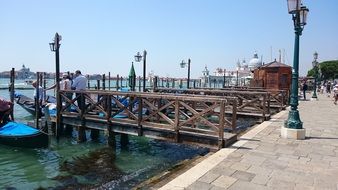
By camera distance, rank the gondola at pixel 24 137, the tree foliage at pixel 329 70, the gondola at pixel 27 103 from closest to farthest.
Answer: the gondola at pixel 24 137, the gondola at pixel 27 103, the tree foliage at pixel 329 70

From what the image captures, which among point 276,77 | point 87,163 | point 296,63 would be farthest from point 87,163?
point 276,77

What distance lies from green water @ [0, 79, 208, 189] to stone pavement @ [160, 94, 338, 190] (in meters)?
1.61

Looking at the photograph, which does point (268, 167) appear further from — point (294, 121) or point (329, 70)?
point (329, 70)

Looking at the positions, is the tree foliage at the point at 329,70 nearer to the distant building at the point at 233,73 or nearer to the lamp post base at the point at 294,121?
the distant building at the point at 233,73

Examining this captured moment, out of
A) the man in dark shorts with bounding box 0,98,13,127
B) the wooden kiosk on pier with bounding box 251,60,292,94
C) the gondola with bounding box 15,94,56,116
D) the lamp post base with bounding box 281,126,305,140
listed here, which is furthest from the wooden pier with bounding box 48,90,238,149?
the wooden kiosk on pier with bounding box 251,60,292,94

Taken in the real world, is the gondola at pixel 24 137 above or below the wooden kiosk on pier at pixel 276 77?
below

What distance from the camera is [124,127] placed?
9812 millimetres

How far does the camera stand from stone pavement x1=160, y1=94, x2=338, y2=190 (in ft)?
15.9

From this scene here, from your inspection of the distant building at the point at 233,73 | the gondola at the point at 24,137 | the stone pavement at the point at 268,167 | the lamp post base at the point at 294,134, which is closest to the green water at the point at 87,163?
the gondola at the point at 24,137

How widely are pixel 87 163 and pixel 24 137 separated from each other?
2586 millimetres

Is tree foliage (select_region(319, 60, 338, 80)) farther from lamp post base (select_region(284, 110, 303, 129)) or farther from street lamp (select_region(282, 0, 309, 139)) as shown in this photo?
lamp post base (select_region(284, 110, 303, 129))

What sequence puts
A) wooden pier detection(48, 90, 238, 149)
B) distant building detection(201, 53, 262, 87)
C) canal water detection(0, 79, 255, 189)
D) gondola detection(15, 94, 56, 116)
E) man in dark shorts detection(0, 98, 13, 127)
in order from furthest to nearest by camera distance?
1. distant building detection(201, 53, 262, 87)
2. gondola detection(15, 94, 56, 116)
3. man in dark shorts detection(0, 98, 13, 127)
4. wooden pier detection(48, 90, 238, 149)
5. canal water detection(0, 79, 255, 189)

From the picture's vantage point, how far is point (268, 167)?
227 inches

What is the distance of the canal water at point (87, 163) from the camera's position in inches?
270
